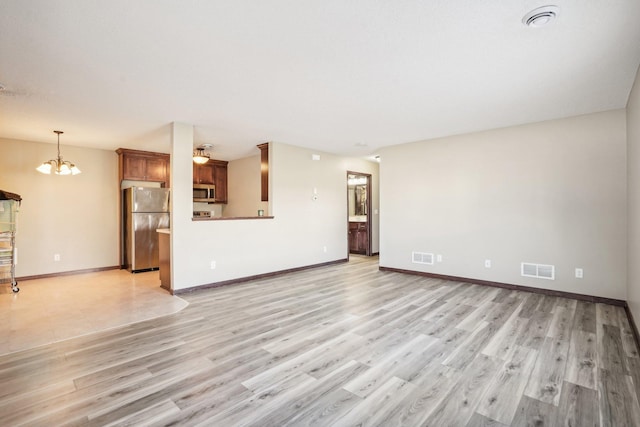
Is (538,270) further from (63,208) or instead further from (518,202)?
(63,208)

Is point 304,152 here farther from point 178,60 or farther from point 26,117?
point 26,117

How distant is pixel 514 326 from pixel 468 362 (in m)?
1.13

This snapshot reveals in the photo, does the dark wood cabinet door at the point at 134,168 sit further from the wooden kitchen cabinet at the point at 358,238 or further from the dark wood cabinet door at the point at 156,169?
the wooden kitchen cabinet at the point at 358,238

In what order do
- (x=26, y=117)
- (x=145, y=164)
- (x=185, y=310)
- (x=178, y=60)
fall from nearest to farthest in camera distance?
(x=178, y=60) < (x=185, y=310) < (x=26, y=117) < (x=145, y=164)

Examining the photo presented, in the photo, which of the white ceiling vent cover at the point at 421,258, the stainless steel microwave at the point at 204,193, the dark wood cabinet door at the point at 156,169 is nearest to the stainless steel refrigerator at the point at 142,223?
the dark wood cabinet door at the point at 156,169

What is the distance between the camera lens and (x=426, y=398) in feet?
6.55

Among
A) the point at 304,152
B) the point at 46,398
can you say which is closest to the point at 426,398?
the point at 46,398

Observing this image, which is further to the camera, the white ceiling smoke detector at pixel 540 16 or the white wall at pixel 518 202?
the white wall at pixel 518 202

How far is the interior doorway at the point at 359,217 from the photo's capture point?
7.92 m

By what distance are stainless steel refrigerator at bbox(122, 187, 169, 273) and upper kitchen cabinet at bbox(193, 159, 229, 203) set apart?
1142 mm

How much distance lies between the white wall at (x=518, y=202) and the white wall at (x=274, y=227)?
134 centimetres

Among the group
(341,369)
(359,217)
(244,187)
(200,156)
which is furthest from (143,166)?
(341,369)

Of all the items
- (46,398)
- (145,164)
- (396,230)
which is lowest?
(46,398)

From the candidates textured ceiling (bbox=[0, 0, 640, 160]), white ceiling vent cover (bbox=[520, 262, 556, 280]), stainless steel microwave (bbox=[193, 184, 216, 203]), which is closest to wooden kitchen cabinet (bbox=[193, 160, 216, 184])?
stainless steel microwave (bbox=[193, 184, 216, 203])
